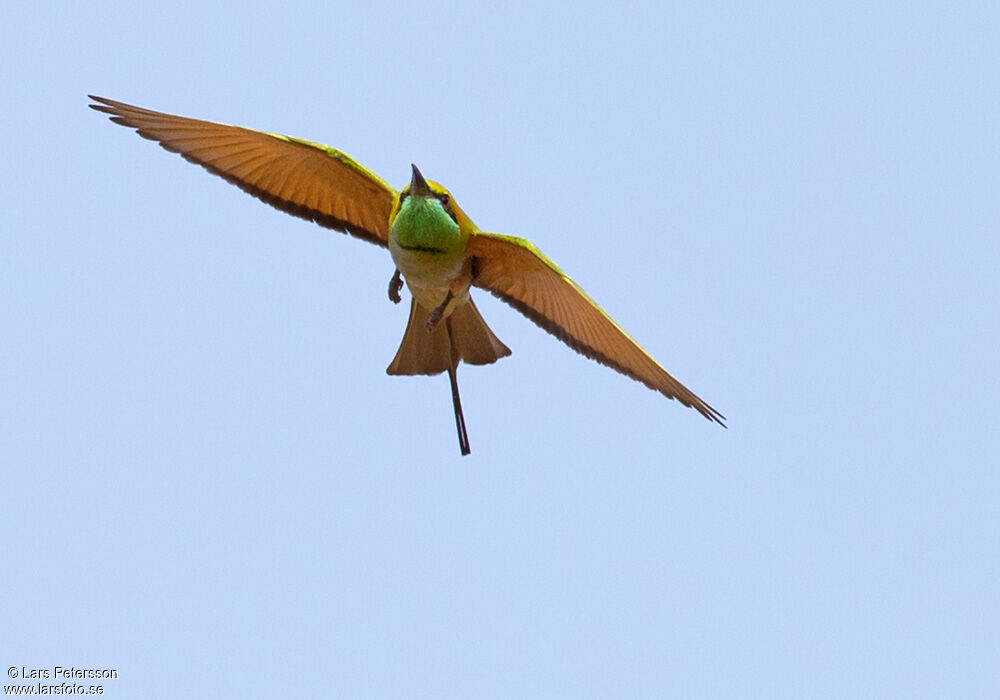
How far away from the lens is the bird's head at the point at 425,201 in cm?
852

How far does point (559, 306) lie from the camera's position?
30.2 feet

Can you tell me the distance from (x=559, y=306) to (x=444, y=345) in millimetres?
702

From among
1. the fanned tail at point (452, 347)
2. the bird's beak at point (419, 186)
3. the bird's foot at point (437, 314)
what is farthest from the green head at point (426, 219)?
the fanned tail at point (452, 347)

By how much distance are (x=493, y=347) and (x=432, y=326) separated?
55cm

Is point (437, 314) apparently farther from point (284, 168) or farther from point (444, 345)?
point (284, 168)

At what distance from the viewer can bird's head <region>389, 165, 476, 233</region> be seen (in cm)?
852

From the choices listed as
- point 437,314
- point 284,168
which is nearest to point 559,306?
point 437,314

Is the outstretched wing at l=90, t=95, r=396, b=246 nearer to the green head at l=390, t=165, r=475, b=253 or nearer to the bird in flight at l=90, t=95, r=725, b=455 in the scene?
the bird in flight at l=90, t=95, r=725, b=455

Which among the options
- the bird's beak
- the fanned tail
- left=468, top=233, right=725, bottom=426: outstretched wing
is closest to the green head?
the bird's beak

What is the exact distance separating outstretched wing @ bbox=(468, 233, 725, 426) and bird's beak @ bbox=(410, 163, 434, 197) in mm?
424

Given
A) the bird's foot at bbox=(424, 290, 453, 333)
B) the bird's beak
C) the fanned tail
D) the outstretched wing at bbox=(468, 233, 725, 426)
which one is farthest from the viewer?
the fanned tail

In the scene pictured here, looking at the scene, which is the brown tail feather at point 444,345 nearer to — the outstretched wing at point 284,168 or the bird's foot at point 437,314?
the bird's foot at point 437,314

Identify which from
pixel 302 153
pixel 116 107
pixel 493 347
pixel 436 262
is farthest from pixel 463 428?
pixel 116 107

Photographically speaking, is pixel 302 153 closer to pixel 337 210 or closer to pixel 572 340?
pixel 337 210
